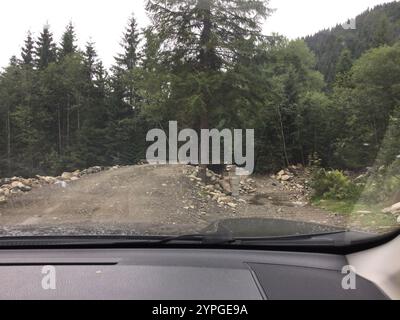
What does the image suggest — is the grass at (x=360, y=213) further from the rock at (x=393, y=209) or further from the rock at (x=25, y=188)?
the rock at (x=25, y=188)

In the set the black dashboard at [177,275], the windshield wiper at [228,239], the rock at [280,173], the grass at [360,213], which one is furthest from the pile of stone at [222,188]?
the black dashboard at [177,275]

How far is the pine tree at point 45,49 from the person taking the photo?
6390 centimetres

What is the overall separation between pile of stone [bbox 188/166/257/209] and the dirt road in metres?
0.29

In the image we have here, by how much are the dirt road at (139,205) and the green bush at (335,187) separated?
971mm

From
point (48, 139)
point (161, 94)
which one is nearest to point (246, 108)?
point (161, 94)

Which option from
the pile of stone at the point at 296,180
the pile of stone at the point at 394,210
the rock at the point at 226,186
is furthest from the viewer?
the pile of stone at the point at 296,180

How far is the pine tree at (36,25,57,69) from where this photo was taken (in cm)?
6390

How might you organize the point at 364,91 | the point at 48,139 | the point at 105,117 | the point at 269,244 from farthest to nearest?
the point at 48,139
the point at 105,117
the point at 364,91
the point at 269,244

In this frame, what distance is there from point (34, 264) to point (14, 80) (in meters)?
59.1


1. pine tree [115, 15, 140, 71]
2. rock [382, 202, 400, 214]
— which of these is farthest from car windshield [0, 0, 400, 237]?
pine tree [115, 15, 140, 71]

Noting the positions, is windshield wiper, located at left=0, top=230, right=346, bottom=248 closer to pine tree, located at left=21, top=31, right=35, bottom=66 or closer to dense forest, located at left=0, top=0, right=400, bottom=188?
dense forest, located at left=0, top=0, right=400, bottom=188

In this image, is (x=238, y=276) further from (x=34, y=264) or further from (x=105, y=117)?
(x=105, y=117)

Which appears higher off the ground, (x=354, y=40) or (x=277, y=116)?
(x=354, y=40)
